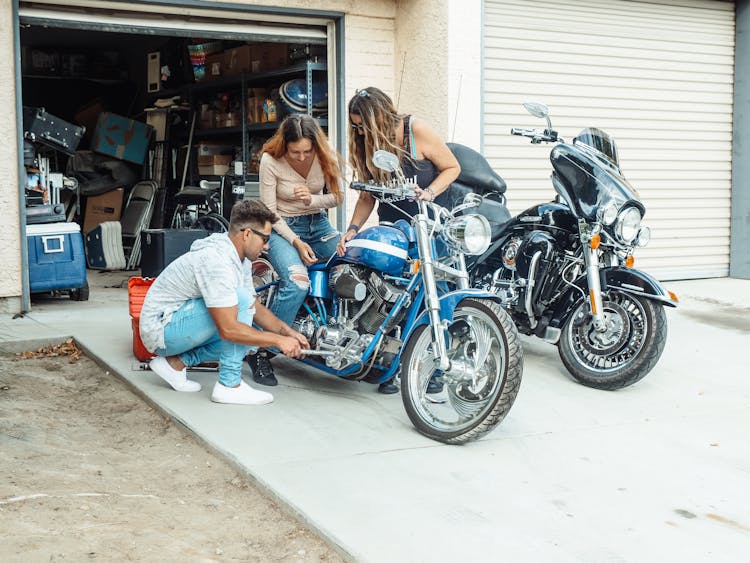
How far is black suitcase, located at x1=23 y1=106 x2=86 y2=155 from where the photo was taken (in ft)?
26.9

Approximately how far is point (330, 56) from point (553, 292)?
3.75 m

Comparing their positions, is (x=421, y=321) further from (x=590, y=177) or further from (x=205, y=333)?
(x=590, y=177)

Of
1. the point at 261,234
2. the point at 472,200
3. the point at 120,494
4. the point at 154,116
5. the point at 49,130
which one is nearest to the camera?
the point at 120,494

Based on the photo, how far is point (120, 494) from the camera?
3695 mm

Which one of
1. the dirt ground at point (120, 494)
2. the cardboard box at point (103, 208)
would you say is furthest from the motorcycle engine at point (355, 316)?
the cardboard box at point (103, 208)

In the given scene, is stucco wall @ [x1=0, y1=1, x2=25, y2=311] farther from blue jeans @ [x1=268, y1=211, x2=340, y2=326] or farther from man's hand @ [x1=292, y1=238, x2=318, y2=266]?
man's hand @ [x1=292, y1=238, x2=318, y2=266]

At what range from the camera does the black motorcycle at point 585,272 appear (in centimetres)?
498

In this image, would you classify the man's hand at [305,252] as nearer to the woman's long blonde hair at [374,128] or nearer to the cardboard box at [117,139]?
the woman's long blonde hair at [374,128]

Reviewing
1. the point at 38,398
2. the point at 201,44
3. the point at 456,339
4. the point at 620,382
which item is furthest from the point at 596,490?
the point at 201,44

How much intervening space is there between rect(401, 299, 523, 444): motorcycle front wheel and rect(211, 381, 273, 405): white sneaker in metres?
0.88

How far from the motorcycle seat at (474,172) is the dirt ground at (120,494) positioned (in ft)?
7.78

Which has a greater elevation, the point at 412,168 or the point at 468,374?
the point at 412,168

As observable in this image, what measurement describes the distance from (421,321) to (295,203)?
142cm

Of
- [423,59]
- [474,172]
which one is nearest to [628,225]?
[474,172]
